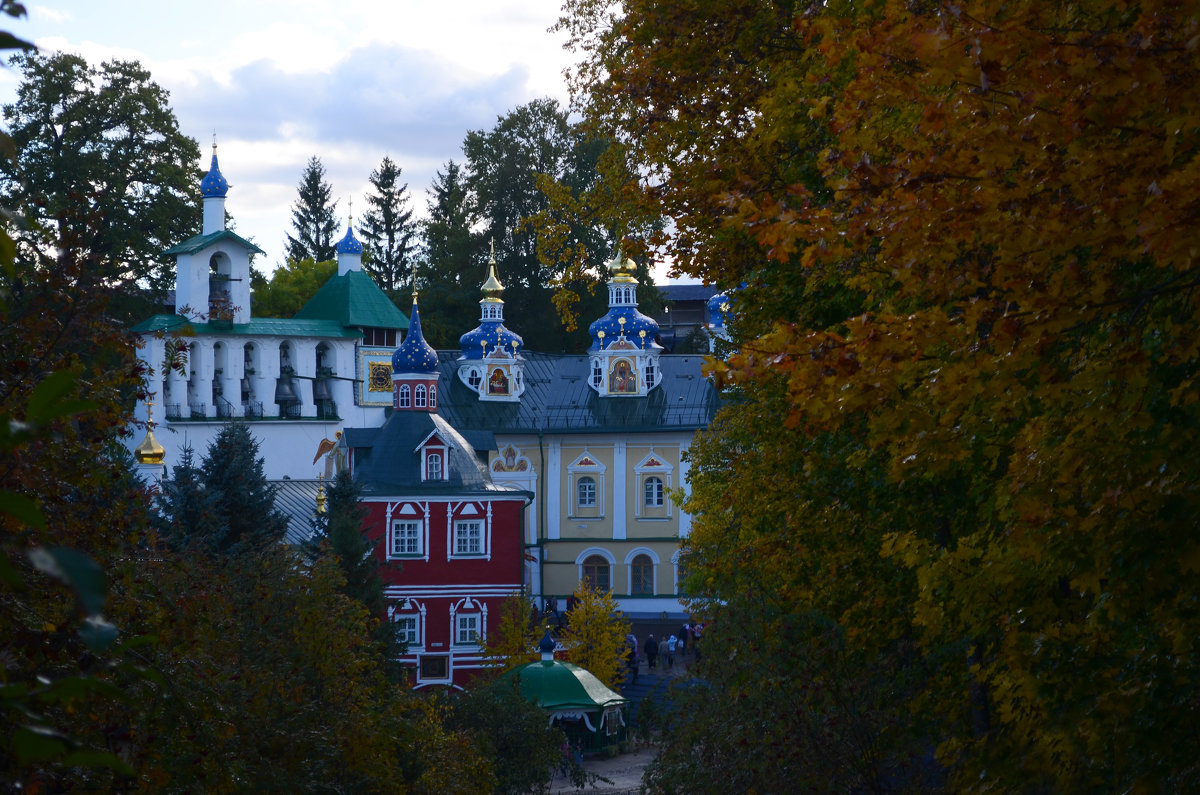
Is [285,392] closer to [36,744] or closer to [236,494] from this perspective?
[236,494]

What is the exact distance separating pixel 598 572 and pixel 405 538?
40.1 feet

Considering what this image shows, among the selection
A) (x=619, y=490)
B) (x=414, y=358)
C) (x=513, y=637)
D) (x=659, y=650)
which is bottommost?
(x=513, y=637)

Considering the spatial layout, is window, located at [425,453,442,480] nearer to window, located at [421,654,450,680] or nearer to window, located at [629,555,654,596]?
window, located at [421,654,450,680]

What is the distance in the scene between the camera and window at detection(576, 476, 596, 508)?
52625mm

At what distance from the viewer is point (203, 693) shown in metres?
9.15

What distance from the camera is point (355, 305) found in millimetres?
49688

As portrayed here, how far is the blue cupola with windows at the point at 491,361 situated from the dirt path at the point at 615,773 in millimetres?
20829

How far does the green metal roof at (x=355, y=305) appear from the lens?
49.4m

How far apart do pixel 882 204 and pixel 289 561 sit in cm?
1432

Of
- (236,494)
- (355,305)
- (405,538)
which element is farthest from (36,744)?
(355,305)

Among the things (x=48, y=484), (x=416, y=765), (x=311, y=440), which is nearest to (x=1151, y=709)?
(x=48, y=484)

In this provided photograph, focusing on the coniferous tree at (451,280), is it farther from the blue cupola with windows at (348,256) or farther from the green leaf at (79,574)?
the green leaf at (79,574)

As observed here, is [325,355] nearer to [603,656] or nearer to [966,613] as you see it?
[603,656]

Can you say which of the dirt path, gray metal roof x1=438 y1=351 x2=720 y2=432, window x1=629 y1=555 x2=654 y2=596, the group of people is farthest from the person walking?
gray metal roof x1=438 y1=351 x2=720 y2=432
